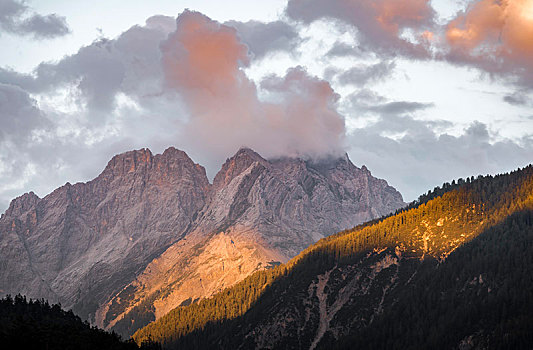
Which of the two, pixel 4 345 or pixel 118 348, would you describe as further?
pixel 118 348

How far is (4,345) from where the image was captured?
169 metres

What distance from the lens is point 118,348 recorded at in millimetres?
198375

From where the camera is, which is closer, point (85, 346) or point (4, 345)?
point (4, 345)

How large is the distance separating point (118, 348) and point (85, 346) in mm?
11155

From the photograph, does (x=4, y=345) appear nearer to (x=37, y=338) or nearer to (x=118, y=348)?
(x=37, y=338)

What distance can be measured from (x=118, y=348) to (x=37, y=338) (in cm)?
2393

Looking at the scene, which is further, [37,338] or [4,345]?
[37,338]

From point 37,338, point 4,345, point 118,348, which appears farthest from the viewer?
point 118,348

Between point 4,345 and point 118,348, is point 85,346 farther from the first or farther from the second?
point 4,345

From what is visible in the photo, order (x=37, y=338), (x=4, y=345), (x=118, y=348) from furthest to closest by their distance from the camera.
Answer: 1. (x=118, y=348)
2. (x=37, y=338)
3. (x=4, y=345)

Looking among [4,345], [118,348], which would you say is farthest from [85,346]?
[4,345]

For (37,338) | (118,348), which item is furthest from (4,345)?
(118,348)

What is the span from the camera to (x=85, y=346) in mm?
190000
